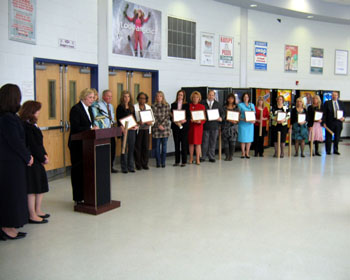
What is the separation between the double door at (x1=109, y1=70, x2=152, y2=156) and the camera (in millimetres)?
8156

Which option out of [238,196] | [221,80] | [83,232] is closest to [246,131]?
[221,80]

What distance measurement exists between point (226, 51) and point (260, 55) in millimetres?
1540

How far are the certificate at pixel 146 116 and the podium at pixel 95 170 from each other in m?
2.55

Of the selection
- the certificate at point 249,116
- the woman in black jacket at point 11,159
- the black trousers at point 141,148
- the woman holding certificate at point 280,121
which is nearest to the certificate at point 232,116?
the certificate at point 249,116

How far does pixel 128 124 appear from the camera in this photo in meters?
7.15

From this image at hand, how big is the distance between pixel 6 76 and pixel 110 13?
115 inches

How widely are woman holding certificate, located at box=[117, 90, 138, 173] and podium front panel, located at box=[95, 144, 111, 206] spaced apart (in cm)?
226

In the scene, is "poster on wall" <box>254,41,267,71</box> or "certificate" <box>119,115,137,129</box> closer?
"certificate" <box>119,115,137,129</box>

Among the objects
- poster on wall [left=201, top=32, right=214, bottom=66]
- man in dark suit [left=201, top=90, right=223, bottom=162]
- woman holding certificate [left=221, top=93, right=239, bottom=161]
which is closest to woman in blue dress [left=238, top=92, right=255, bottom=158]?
woman holding certificate [left=221, top=93, right=239, bottom=161]

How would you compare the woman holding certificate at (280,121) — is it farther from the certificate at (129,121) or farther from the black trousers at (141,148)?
the certificate at (129,121)

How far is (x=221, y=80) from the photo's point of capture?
1063 cm

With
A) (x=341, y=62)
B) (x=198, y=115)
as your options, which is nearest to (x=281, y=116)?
(x=198, y=115)

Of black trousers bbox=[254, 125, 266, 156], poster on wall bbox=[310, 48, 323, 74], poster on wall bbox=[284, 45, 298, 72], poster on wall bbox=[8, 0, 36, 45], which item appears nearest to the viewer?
poster on wall bbox=[8, 0, 36, 45]

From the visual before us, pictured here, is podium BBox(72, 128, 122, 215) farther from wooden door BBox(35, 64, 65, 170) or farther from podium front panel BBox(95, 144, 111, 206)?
wooden door BBox(35, 64, 65, 170)
